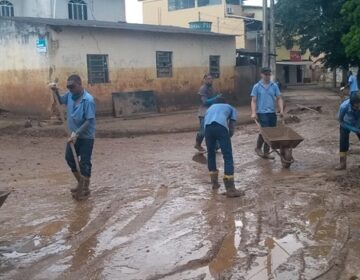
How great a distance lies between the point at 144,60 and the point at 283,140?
45.1ft

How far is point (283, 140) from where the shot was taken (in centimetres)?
916

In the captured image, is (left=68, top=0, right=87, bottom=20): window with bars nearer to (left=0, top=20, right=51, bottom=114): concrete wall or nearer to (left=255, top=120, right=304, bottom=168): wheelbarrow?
(left=0, top=20, right=51, bottom=114): concrete wall

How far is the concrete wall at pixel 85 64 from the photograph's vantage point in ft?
62.1

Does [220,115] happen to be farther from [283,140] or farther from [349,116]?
[349,116]

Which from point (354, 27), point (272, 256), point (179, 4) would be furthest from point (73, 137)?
point (179, 4)

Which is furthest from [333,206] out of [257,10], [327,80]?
[327,80]

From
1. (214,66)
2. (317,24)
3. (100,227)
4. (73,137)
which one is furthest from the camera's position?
(317,24)

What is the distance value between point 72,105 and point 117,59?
1375 cm

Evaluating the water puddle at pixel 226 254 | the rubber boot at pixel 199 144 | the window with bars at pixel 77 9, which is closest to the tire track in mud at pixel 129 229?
the water puddle at pixel 226 254

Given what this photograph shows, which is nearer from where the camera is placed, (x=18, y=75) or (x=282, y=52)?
(x=18, y=75)

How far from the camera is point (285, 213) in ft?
21.6

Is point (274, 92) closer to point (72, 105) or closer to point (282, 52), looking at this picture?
point (72, 105)

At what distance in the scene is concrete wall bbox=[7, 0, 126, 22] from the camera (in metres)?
30.7

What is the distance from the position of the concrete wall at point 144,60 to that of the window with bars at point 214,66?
19 centimetres
